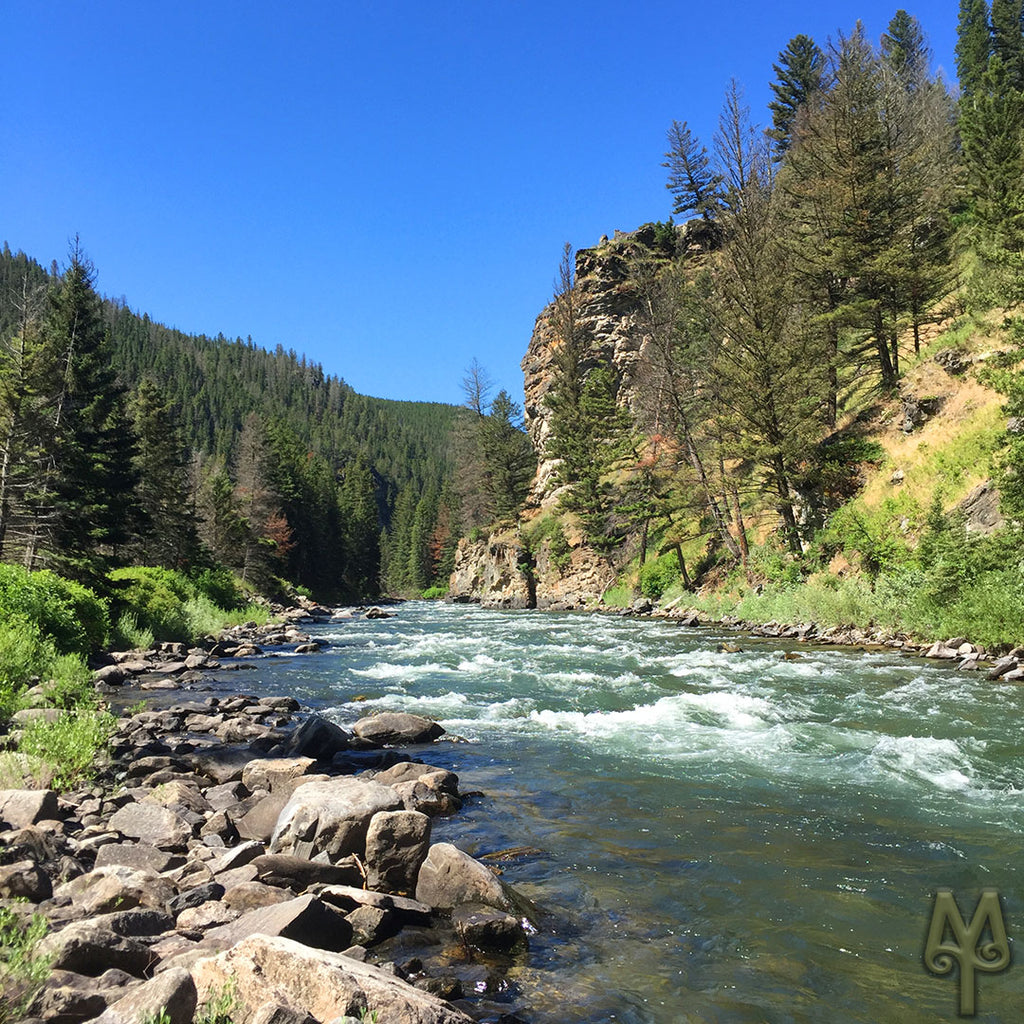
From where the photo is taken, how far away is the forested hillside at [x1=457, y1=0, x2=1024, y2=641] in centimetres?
1864

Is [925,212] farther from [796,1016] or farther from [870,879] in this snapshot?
[796,1016]

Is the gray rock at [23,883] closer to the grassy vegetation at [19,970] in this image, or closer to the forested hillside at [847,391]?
the grassy vegetation at [19,970]

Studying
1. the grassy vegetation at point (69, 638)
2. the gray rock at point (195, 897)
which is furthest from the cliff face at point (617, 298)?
the gray rock at point (195, 897)

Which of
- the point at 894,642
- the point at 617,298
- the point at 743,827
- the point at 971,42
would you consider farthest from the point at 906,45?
the point at 743,827

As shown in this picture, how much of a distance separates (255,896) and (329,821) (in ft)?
3.74

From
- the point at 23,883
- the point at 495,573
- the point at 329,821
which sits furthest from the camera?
the point at 495,573

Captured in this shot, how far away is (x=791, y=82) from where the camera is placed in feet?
206

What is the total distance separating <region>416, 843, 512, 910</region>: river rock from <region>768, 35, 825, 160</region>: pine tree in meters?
69.1

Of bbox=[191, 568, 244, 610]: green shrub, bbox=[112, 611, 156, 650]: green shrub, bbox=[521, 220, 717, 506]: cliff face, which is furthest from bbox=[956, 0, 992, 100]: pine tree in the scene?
bbox=[112, 611, 156, 650]: green shrub

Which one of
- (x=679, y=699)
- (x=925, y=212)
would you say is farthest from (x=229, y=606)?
(x=925, y=212)

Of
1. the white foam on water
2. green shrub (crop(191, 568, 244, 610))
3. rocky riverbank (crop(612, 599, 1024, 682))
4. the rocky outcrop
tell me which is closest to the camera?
the white foam on water

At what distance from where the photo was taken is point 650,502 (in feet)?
128

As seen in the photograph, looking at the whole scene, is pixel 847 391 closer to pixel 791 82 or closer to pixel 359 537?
pixel 791 82

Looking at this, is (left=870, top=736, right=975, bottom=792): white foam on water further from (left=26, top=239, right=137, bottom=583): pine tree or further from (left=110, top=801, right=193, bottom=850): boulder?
(left=26, top=239, right=137, bottom=583): pine tree
